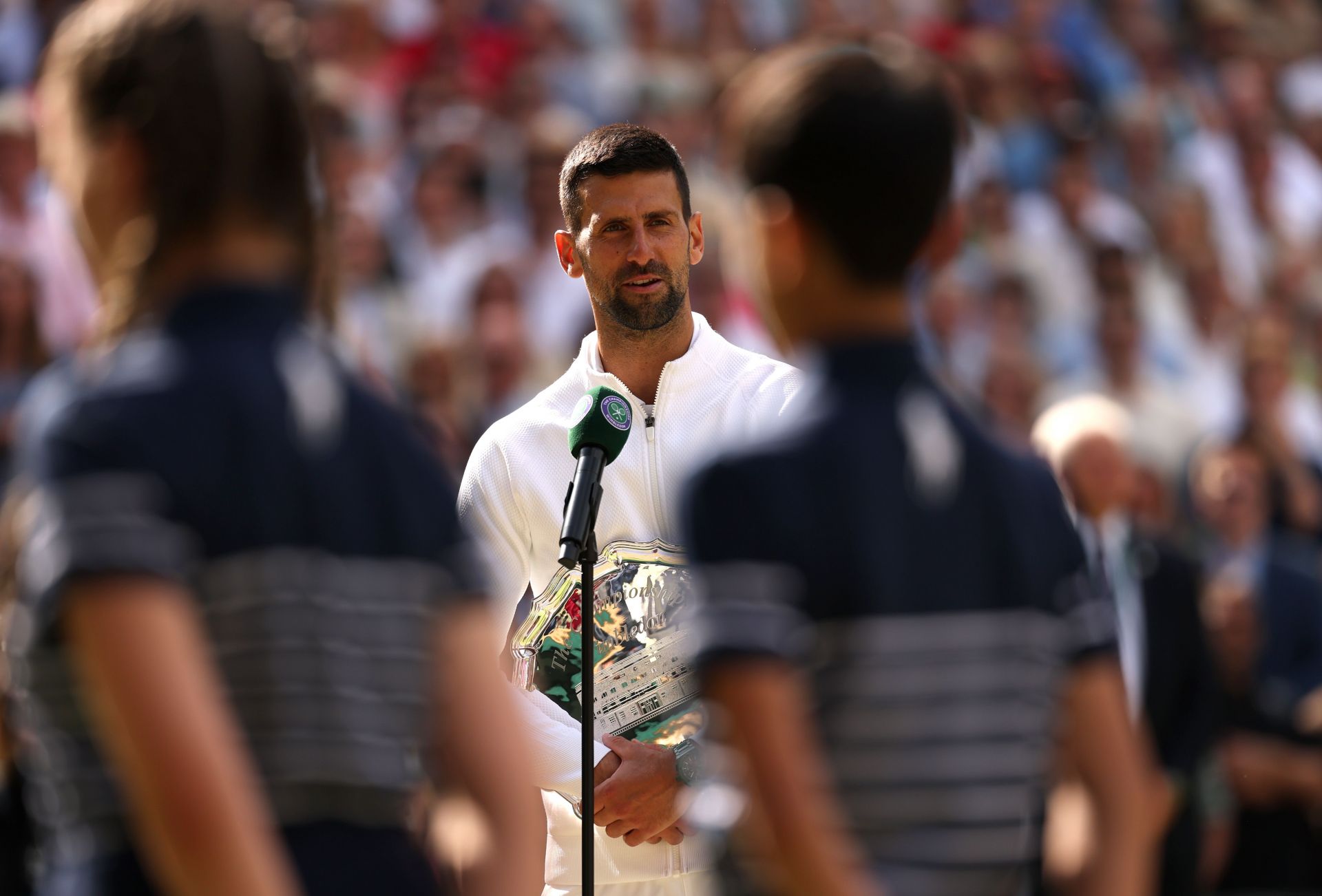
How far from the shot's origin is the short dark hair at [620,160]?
4352mm

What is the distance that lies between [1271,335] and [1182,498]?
4.47 ft

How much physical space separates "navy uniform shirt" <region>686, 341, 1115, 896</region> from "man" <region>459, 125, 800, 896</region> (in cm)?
176

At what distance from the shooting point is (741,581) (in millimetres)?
1977

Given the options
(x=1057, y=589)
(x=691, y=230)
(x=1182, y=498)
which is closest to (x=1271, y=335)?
(x=1182, y=498)

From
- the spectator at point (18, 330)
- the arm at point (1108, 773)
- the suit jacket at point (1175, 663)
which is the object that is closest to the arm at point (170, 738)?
the arm at point (1108, 773)

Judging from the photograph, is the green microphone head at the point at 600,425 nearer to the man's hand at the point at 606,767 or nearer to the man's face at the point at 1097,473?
the man's hand at the point at 606,767

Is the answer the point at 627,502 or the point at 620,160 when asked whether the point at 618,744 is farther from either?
the point at 620,160

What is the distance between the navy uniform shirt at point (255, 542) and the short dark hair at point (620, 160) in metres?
2.43

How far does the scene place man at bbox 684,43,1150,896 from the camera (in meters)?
1.98

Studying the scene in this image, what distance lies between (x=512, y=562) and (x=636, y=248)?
75 cm

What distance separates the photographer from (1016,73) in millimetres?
12406

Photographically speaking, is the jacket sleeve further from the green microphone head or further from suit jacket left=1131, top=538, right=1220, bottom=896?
suit jacket left=1131, top=538, right=1220, bottom=896

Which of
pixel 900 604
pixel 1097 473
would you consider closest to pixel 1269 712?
pixel 1097 473

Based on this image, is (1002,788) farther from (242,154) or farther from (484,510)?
(484,510)
